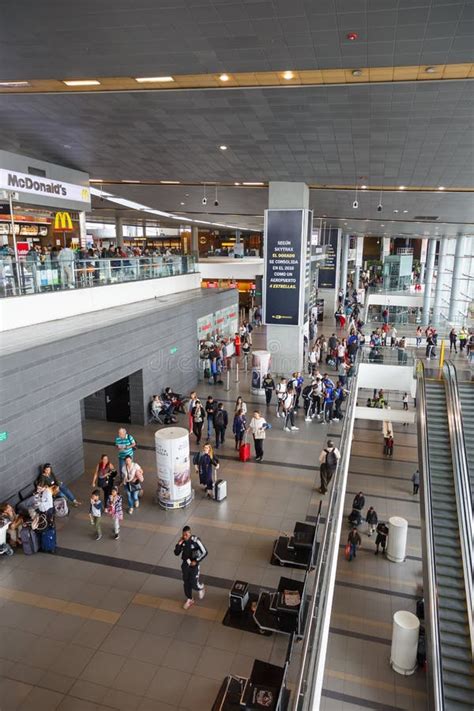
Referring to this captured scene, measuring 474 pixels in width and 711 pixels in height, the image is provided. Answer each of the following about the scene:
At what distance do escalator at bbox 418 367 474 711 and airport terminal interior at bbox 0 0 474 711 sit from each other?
56mm

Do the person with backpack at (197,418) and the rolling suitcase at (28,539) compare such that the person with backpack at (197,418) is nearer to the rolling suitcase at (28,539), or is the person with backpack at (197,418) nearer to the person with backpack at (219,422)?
the person with backpack at (219,422)

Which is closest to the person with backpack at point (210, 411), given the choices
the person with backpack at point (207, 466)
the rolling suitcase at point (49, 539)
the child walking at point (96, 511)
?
the person with backpack at point (207, 466)

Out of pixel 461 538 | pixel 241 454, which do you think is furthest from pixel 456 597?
pixel 241 454

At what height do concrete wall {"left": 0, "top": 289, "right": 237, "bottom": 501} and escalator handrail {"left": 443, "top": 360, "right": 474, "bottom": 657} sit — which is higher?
concrete wall {"left": 0, "top": 289, "right": 237, "bottom": 501}

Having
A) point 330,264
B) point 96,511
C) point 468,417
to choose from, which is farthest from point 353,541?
point 330,264

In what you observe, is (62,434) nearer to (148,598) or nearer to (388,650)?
(148,598)

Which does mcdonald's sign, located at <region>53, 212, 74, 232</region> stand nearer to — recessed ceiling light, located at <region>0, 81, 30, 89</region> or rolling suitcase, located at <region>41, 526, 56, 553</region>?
recessed ceiling light, located at <region>0, 81, 30, 89</region>

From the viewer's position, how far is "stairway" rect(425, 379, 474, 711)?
7732 mm

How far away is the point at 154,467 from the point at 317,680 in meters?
6.31

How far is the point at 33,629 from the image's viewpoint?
5.74 m

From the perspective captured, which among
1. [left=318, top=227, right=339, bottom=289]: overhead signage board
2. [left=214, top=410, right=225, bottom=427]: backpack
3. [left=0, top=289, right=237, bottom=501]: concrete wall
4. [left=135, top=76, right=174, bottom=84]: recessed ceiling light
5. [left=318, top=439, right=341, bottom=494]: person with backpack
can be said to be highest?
[left=135, top=76, right=174, bottom=84]: recessed ceiling light

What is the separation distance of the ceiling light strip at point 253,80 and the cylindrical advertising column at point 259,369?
29.9ft

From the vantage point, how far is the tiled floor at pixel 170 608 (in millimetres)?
5051

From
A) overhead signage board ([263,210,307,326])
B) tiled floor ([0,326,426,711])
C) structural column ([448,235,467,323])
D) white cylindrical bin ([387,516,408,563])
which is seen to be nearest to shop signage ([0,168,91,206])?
overhead signage board ([263,210,307,326])
